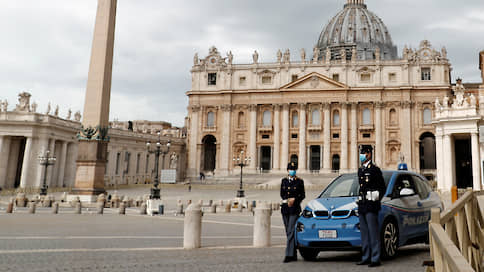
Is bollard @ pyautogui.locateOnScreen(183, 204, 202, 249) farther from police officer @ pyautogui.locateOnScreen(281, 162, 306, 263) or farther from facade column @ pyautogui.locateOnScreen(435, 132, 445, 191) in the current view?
facade column @ pyautogui.locateOnScreen(435, 132, 445, 191)

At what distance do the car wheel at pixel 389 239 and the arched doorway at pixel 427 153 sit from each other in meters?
60.0

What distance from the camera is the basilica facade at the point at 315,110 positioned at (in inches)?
2287

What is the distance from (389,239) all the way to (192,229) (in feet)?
13.4

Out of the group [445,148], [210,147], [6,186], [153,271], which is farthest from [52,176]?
[153,271]

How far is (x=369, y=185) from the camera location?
6.47 metres

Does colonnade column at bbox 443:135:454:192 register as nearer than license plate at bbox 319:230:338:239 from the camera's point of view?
No

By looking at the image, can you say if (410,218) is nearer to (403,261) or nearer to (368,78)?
(403,261)

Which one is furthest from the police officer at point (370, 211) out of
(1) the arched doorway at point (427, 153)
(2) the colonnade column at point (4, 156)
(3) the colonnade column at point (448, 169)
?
(1) the arched doorway at point (427, 153)

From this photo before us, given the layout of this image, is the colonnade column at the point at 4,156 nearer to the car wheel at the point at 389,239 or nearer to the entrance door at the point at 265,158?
the entrance door at the point at 265,158

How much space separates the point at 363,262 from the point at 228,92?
190ft

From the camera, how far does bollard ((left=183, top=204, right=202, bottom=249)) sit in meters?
8.81

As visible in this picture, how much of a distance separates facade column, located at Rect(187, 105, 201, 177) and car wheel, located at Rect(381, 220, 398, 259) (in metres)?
56.5

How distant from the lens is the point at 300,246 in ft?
23.4

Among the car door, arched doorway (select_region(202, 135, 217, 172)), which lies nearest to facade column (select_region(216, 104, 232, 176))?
arched doorway (select_region(202, 135, 217, 172))
